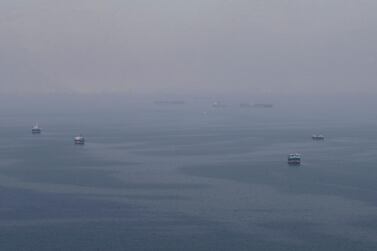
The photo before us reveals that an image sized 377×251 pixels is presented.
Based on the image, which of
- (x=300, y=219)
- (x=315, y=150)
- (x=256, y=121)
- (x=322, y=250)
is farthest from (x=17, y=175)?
(x=256, y=121)

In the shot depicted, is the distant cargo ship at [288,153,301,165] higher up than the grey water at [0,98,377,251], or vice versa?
the distant cargo ship at [288,153,301,165]

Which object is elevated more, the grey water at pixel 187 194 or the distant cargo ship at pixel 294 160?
the distant cargo ship at pixel 294 160

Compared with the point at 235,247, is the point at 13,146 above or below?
above

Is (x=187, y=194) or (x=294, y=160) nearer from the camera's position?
(x=187, y=194)

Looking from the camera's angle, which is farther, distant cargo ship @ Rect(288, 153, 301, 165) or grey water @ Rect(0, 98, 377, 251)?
distant cargo ship @ Rect(288, 153, 301, 165)

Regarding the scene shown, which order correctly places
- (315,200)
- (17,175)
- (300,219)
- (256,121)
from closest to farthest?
1. (300,219)
2. (315,200)
3. (17,175)
4. (256,121)

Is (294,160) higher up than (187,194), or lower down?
higher up

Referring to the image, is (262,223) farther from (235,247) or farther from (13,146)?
(13,146)

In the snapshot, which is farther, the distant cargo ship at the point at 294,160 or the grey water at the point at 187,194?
the distant cargo ship at the point at 294,160
